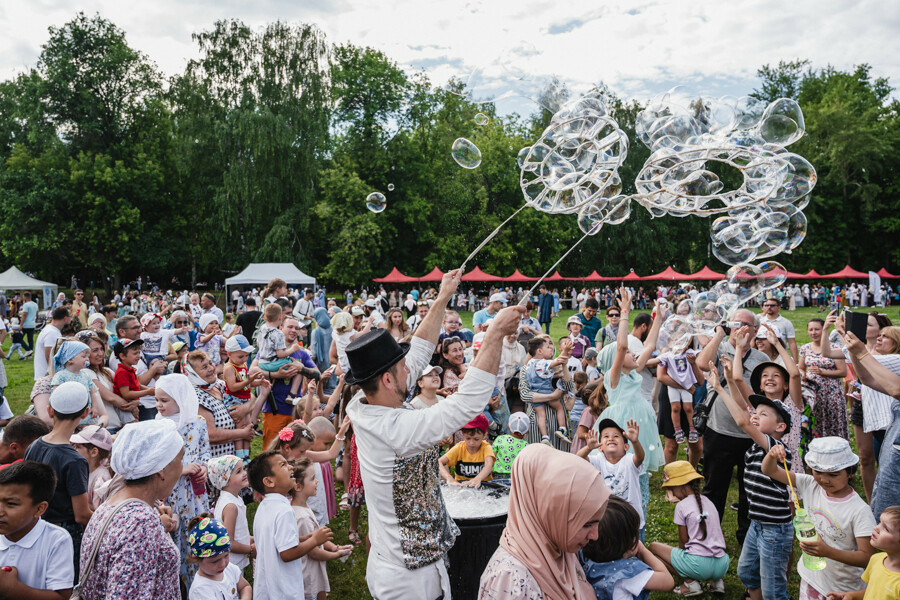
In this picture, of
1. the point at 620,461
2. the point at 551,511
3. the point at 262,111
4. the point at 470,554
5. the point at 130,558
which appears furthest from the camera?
the point at 262,111

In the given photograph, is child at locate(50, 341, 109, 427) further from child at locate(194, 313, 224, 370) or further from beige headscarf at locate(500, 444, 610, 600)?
beige headscarf at locate(500, 444, 610, 600)

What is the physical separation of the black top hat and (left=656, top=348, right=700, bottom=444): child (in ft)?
16.8

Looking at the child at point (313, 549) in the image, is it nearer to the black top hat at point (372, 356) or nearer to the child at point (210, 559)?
the child at point (210, 559)

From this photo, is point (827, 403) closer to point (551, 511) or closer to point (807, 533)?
point (807, 533)

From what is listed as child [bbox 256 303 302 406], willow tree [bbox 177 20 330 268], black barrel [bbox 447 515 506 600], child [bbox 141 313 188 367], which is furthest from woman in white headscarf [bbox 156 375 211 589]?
willow tree [bbox 177 20 330 268]

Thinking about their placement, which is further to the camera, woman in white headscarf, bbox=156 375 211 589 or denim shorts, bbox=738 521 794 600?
woman in white headscarf, bbox=156 375 211 589

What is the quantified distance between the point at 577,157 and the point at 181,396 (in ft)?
11.7

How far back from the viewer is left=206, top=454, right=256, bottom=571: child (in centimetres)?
397

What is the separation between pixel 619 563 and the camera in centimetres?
277

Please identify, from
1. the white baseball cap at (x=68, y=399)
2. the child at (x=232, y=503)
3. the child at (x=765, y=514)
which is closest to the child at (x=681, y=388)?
the child at (x=765, y=514)

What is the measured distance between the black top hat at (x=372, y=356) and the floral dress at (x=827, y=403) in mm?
5588

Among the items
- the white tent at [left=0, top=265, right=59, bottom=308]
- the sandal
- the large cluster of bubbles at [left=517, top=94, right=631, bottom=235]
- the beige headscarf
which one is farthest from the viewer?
the white tent at [left=0, top=265, right=59, bottom=308]

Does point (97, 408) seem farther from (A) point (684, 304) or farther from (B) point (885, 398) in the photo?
(B) point (885, 398)

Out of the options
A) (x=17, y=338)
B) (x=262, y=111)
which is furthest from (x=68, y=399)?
(x=262, y=111)
